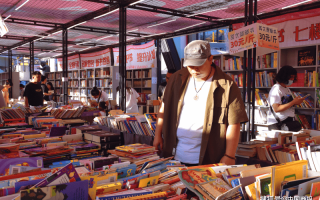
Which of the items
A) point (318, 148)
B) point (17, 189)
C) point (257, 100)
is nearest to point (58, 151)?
point (17, 189)

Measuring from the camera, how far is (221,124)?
1984 millimetres

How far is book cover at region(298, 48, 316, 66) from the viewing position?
5453 mm

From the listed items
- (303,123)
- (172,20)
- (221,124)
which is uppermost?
(172,20)

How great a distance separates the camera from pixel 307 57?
5.52 m

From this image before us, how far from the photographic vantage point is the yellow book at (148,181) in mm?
1299

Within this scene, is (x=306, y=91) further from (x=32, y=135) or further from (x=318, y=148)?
(x=32, y=135)

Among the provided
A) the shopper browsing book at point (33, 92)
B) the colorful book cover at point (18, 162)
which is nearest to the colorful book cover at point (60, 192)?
the colorful book cover at point (18, 162)

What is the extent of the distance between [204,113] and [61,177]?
3.97ft

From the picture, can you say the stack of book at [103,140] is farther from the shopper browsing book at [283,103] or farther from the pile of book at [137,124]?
the shopper browsing book at [283,103]

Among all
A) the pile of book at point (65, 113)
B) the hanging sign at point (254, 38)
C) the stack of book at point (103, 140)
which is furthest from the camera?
the pile of book at point (65, 113)

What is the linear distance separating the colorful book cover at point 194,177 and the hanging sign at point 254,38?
233 centimetres

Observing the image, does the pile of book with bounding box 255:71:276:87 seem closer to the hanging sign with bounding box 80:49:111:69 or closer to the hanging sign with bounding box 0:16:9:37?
the hanging sign with bounding box 0:16:9:37

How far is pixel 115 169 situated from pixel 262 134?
2541 mm

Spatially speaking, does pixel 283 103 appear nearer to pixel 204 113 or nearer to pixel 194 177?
pixel 204 113
